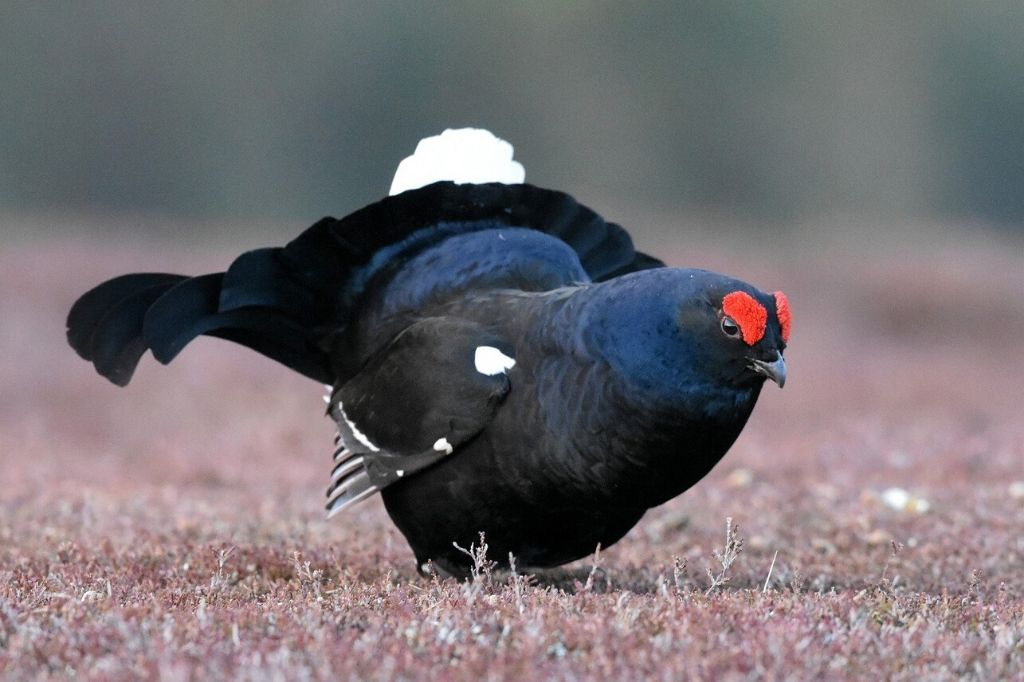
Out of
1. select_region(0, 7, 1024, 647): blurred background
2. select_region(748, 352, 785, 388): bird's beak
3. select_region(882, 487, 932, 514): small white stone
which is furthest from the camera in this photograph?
select_region(0, 7, 1024, 647): blurred background

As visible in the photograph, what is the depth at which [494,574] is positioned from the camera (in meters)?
6.10

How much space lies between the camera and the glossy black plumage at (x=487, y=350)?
544cm

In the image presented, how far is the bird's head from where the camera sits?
536 centimetres

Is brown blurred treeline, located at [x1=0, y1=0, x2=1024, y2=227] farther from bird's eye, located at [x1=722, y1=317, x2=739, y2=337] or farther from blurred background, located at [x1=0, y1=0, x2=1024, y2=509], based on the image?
bird's eye, located at [x1=722, y1=317, x2=739, y2=337]

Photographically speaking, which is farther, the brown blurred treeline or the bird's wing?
the brown blurred treeline

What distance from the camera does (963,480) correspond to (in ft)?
35.1

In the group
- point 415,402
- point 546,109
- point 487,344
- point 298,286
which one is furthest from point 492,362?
point 546,109

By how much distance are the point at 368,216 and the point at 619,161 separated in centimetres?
4079

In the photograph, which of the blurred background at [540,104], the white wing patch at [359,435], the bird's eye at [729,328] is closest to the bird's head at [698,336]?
the bird's eye at [729,328]

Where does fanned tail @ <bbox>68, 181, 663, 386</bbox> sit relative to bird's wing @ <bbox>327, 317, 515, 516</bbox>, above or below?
above

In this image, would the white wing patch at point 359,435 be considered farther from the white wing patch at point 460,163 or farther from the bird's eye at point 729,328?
the bird's eye at point 729,328

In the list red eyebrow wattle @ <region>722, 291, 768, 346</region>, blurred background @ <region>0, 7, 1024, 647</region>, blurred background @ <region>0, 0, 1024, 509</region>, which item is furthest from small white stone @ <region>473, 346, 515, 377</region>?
blurred background @ <region>0, 0, 1024, 509</region>

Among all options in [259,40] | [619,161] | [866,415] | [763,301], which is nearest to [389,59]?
[259,40]

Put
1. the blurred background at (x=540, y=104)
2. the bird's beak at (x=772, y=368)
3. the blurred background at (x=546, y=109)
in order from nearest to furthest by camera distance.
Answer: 1. the bird's beak at (x=772, y=368)
2. the blurred background at (x=546, y=109)
3. the blurred background at (x=540, y=104)
